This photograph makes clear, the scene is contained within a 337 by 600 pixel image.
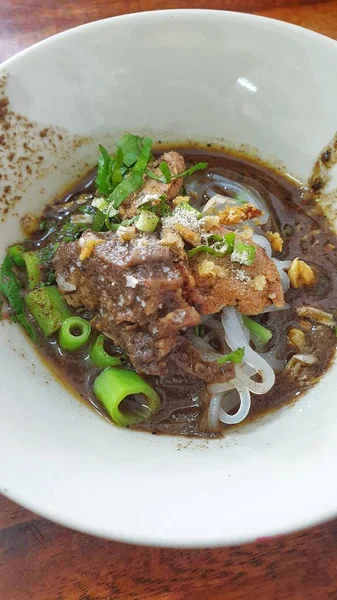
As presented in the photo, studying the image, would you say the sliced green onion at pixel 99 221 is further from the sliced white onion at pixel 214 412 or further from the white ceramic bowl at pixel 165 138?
the sliced white onion at pixel 214 412

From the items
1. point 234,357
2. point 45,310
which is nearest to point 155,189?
point 45,310

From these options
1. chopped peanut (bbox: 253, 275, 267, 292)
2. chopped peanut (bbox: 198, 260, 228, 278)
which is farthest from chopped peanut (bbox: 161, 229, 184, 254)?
chopped peanut (bbox: 253, 275, 267, 292)

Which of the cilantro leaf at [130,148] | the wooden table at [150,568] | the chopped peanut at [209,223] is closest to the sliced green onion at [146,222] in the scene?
the chopped peanut at [209,223]

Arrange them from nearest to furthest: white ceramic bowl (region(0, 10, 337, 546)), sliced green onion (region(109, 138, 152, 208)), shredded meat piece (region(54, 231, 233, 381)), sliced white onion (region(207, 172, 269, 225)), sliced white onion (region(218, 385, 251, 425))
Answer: white ceramic bowl (region(0, 10, 337, 546))
shredded meat piece (region(54, 231, 233, 381))
sliced white onion (region(218, 385, 251, 425))
sliced green onion (region(109, 138, 152, 208))
sliced white onion (region(207, 172, 269, 225))

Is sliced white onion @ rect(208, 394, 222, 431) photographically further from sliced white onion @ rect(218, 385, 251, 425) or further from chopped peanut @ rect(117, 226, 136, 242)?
chopped peanut @ rect(117, 226, 136, 242)

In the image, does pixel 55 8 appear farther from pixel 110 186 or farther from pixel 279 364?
pixel 279 364

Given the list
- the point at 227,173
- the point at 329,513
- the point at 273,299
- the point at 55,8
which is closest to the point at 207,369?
the point at 273,299
